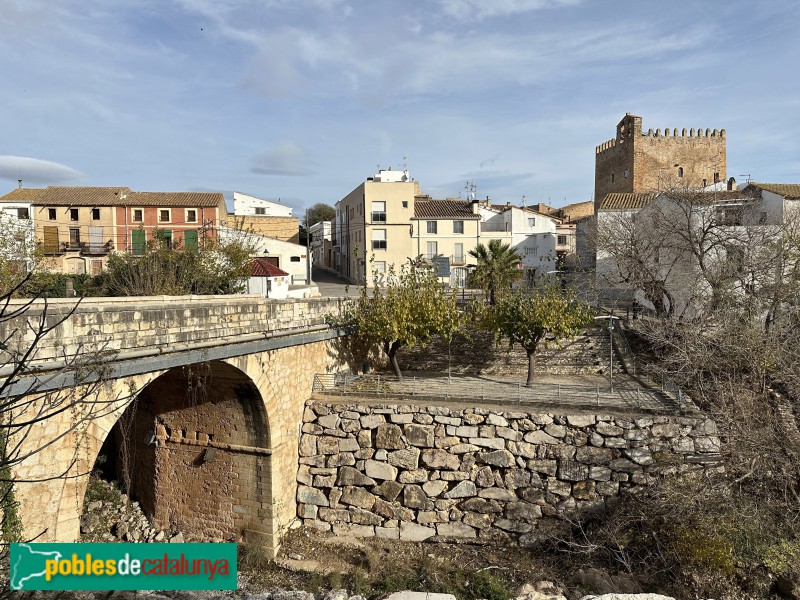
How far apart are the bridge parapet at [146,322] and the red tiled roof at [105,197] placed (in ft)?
71.5

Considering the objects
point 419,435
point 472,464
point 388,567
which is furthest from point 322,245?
point 388,567

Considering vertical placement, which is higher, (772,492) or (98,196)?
(98,196)

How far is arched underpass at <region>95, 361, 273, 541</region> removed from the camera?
12602 millimetres

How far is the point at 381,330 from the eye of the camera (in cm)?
1603

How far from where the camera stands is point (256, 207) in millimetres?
46844

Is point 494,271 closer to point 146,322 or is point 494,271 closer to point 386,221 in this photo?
point 386,221

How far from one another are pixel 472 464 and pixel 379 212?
23154 millimetres

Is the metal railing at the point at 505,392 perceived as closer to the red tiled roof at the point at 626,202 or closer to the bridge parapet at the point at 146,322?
the bridge parapet at the point at 146,322

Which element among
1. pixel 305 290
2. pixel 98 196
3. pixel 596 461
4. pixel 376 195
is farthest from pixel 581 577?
pixel 98 196

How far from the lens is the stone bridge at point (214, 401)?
9062 mm

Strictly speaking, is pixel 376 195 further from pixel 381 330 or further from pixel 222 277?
pixel 381 330

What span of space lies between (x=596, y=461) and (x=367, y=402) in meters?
5.77

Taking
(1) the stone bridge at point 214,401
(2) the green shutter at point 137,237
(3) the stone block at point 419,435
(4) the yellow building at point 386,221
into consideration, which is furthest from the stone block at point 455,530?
(2) the green shutter at point 137,237

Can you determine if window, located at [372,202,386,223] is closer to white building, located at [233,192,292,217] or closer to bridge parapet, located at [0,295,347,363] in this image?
white building, located at [233,192,292,217]
